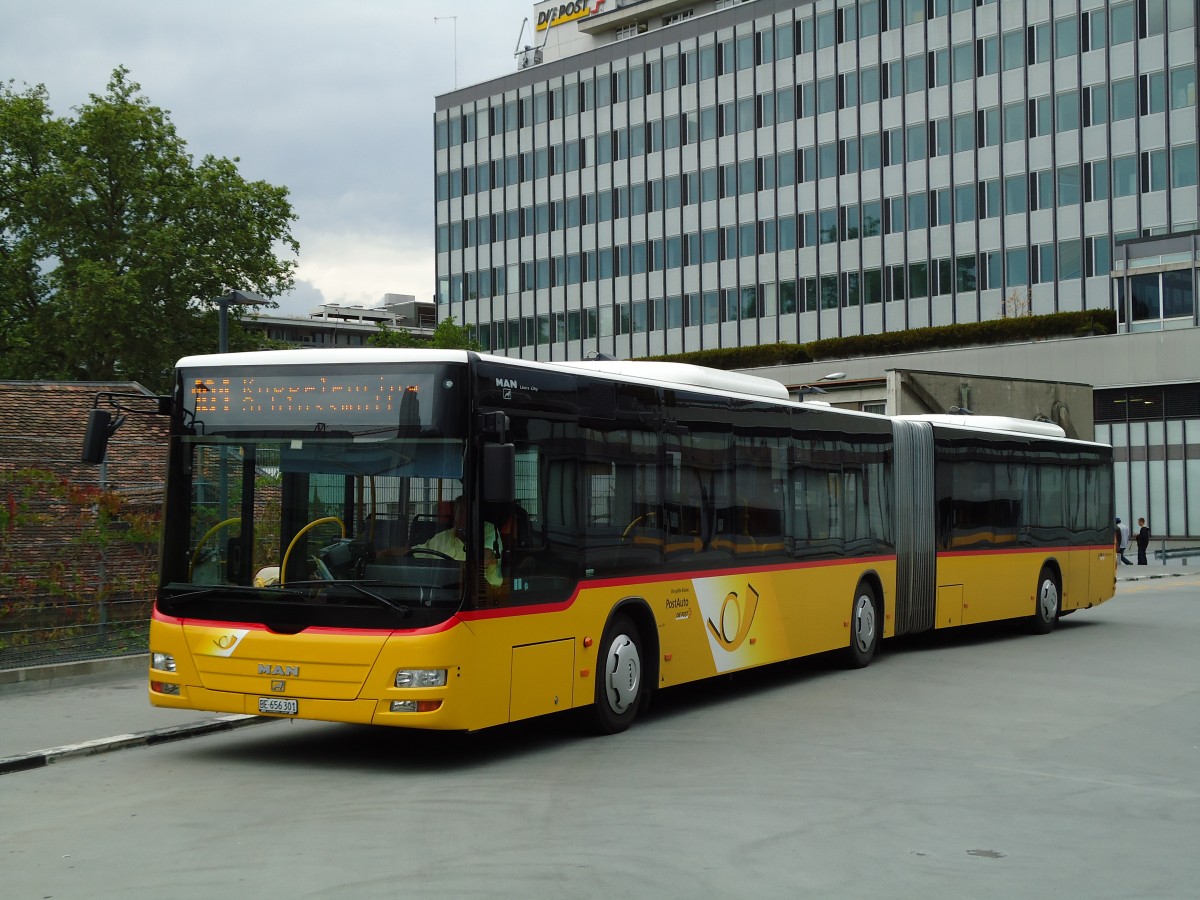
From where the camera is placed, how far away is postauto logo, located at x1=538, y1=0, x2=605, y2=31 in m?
84.8

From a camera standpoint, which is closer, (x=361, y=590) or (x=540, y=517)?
(x=361, y=590)

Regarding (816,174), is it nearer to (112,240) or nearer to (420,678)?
(112,240)

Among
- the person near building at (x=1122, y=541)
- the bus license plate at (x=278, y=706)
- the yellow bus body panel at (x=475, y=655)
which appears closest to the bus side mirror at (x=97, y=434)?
the yellow bus body panel at (x=475, y=655)

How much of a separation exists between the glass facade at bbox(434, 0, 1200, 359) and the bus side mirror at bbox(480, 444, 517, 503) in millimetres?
47157

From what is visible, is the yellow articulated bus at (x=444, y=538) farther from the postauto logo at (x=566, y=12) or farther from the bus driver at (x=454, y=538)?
the postauto logo at (x=566, y=12)

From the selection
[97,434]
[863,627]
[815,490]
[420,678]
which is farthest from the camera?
[863,627]

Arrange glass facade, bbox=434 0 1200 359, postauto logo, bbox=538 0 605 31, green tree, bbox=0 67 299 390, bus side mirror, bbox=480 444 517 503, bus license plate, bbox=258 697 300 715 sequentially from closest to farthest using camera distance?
bus side mirror, bbox=480 444 517 503
bus license plate, bbox=258 697 300 715
green tree, bbox=0 67 299 390
glass facade, bbox=434 0 1200 359
postauto logo, bbox=538 0 605 31

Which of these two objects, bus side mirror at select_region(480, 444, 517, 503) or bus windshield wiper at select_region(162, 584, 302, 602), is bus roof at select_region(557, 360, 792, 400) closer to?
bus side mirror at select_region(480, 444, 517, 503)

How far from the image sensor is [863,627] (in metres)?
17.1

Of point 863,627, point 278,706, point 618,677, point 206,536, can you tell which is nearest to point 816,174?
point 863,627

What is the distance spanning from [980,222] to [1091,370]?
11.2 meters

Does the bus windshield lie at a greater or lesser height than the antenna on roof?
lesser

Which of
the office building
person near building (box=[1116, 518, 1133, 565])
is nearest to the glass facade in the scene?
the office building

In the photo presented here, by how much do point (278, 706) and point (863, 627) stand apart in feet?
29.0
